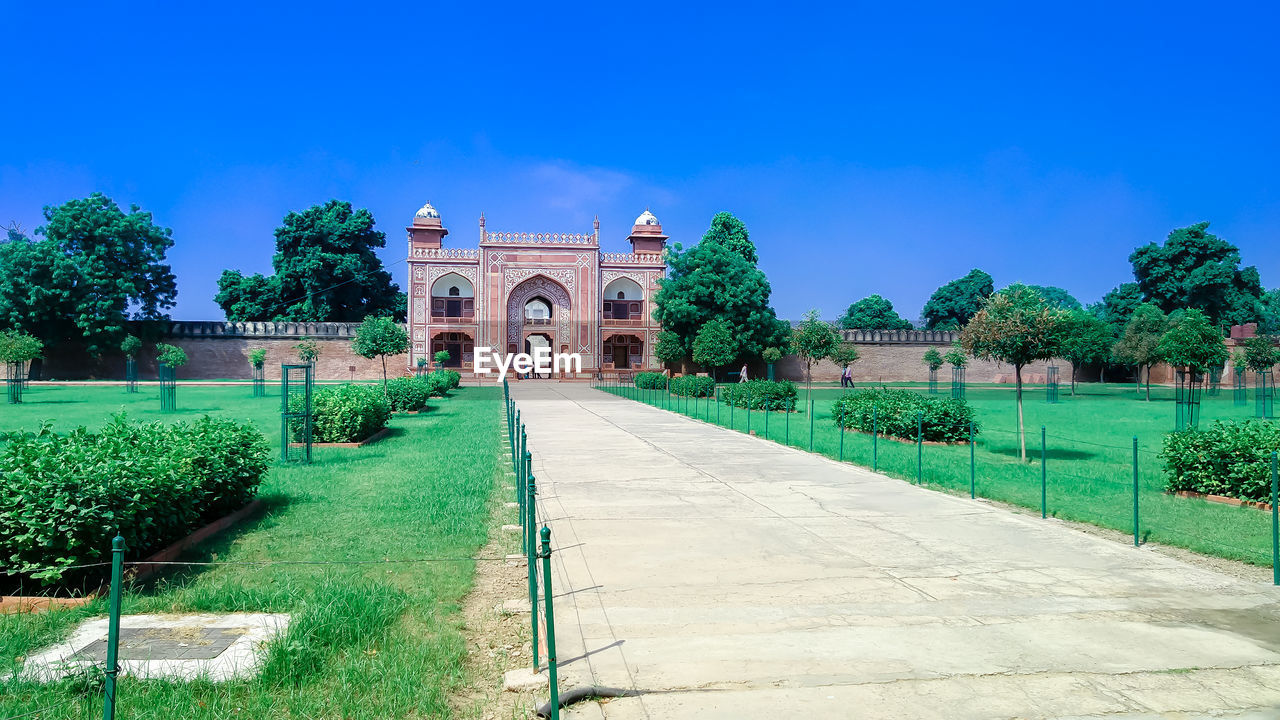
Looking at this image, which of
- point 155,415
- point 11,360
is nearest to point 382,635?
point 155,415

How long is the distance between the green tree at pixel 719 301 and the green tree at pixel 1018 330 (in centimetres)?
2284

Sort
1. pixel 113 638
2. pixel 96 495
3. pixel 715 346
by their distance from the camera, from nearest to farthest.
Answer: pixel 113 638 < pixel 96 495 < pixel 715 346

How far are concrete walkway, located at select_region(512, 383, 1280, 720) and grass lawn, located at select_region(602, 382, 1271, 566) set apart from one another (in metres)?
0.84

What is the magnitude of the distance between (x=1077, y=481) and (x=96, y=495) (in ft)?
30.5

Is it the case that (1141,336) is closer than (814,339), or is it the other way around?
(814,339)

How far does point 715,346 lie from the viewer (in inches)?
1288

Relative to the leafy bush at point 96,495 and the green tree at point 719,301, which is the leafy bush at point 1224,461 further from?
the green tree at point 719,301

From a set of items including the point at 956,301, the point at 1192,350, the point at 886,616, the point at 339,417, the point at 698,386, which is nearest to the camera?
the point at 886,616

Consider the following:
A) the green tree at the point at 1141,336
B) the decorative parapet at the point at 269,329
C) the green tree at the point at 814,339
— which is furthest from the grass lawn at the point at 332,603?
the decorative parapet at the point at 269,329

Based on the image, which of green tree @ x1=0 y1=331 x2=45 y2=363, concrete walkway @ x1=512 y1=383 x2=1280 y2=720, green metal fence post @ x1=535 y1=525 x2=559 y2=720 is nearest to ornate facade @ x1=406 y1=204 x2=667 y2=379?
green tree @ x1=0 y1=331 x2=45 y2=363

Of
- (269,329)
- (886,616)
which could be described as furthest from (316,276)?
(886,616)

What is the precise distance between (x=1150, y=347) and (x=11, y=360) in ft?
129

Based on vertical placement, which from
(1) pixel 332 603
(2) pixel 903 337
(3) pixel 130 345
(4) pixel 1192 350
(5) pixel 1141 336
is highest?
(2) pixel 903 337

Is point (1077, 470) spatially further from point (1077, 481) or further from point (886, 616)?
point (886, 616)
